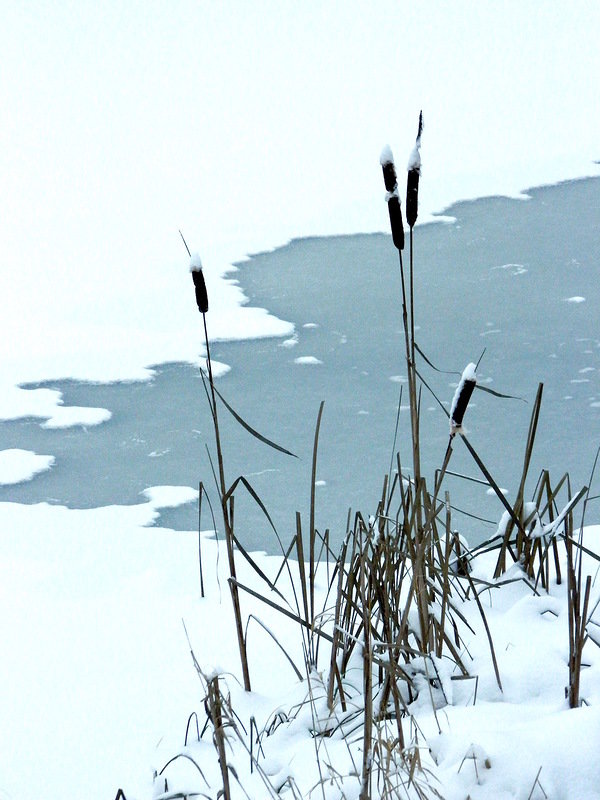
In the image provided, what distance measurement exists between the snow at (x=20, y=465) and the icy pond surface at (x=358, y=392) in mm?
33

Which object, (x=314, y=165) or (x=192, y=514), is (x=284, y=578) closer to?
(x=192, y=514)

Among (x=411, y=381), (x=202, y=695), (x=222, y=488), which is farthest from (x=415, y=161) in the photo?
(x=202, y=695)

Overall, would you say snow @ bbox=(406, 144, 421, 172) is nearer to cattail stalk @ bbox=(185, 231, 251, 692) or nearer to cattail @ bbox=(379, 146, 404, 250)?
cattail @ bbox=(379, 146, 404, 250)

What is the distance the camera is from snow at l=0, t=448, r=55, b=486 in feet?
7.86

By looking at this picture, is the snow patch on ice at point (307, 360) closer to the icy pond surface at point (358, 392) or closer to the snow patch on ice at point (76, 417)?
the icy pond surface at point (358, 392)

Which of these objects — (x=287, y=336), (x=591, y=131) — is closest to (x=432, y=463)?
(x=287, y=336)

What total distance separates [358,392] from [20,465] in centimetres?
96

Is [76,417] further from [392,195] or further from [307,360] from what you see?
[392,195]

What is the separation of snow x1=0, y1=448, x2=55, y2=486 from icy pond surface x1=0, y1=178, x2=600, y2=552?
1.3 inches

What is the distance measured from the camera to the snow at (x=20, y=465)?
7.86ft

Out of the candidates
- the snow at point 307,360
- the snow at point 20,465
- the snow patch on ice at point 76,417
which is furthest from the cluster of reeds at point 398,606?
the snow at point 307,360

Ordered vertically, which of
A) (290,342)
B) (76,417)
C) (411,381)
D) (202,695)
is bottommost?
(202,695)

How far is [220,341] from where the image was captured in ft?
10.7

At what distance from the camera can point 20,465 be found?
2467mm
